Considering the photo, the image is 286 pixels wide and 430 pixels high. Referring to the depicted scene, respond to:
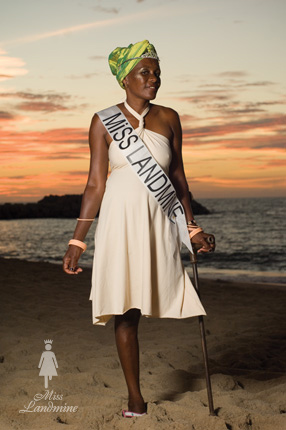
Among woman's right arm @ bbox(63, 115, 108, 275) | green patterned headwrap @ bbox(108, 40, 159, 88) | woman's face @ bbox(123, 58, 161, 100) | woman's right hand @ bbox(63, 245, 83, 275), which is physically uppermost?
green patterned headwrap @ bbox(108, 40, 159, 88)

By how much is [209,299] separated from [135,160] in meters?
5.08

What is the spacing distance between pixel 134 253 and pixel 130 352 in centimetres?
53

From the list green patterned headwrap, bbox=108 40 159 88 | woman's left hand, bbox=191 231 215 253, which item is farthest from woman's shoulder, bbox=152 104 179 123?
woman's left hand, bbox=191 231 215 253

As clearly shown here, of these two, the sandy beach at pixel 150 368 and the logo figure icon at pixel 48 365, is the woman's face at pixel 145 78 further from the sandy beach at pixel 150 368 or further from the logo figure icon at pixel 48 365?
the logo figure icon at pixel 48 365

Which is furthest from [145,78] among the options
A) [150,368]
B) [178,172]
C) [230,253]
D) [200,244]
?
[230,253]

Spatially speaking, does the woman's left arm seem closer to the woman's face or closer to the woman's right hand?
Result: the woman's face

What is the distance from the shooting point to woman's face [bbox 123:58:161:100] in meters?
2.84

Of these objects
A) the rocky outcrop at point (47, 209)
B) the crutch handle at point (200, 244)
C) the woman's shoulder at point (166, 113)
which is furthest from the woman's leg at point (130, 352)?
the rocky outcrop at point (47, 209)

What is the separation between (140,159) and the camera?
2.82 meters

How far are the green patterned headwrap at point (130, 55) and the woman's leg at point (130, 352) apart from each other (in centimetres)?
127

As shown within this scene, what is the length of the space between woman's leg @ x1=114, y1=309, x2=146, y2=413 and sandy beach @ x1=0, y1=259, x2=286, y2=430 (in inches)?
3.8
